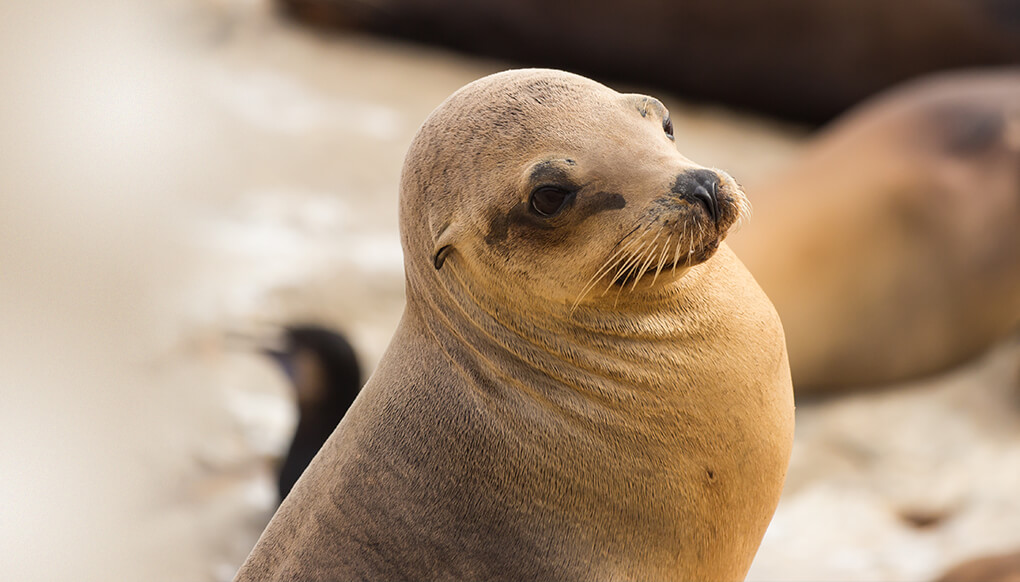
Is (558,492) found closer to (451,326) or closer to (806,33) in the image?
(451,326)

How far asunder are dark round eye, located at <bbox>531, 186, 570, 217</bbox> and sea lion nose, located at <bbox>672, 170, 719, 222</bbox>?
15cm

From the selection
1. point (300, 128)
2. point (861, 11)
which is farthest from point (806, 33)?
point (300, 128)

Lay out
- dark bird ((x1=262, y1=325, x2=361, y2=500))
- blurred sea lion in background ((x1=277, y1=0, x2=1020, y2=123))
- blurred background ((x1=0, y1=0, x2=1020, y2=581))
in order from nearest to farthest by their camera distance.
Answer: dark bird ((x1=262, y1=325, x2=361, y2=500)), blurred background ((x1=0, y1=0, x2=1020, y2=581)), blurred sea lion in background ((x1=277, y1=0, x2=1020, y2=123))

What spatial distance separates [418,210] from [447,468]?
0.38 metres

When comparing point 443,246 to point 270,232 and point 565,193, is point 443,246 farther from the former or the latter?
point 270,232

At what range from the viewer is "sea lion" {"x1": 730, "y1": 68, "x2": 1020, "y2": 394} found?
154 inches

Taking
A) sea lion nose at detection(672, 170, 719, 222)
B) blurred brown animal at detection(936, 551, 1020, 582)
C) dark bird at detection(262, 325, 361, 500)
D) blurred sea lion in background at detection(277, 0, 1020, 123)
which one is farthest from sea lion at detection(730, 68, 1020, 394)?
sea lion nose at detection(672, 170, 719, 222)

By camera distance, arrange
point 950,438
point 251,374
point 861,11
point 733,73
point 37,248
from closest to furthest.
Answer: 1. point 950,438
2. point 251,374
3. point 37,248
4. point 861,11
5. point 733,73

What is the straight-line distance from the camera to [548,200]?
1.61m

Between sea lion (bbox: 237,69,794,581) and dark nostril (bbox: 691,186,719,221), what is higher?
dark nostril (bbox: 691,186,719,221)

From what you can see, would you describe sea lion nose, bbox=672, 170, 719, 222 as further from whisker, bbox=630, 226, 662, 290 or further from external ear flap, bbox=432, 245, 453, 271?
external ear flap, bbox=432, 245, 453, 271

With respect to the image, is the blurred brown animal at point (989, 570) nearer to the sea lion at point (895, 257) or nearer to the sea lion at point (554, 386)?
the sea lion at point (554, 386)

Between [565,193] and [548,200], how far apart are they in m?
0.03

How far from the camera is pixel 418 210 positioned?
1733 mm
